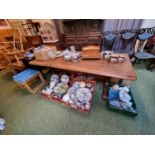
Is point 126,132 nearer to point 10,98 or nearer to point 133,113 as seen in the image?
point 133,113

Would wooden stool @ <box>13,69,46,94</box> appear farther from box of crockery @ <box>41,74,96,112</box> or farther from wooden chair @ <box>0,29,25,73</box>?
wooden chair @ <box>0,29,25,73</box>

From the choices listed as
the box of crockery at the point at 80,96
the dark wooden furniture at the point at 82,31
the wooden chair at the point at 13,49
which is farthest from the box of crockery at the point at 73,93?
the dark wooden furniture at the point at 82,31

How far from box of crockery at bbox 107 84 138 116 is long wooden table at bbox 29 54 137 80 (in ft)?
1.26

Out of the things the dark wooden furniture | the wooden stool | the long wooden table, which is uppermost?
the dark wooden furniture

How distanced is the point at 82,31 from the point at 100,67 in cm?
148

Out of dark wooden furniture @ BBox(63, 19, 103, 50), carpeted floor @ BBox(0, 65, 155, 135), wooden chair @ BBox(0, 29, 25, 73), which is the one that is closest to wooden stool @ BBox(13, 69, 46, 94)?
carpeted floor @ BBox(0, 65, 155, 135)

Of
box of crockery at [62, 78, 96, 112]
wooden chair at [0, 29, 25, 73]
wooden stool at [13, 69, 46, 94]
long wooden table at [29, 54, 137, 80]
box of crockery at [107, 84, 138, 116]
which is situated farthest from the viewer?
wooden chair at [0, 29, 25, 73]

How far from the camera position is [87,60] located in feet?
4.60

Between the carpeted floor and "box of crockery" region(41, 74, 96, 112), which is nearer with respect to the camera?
the carpeted floor

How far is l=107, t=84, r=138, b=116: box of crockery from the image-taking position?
3.83ft

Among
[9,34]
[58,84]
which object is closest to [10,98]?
[58,84]

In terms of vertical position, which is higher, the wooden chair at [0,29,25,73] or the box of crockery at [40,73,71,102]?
the wooden chair at [0,29,25,73]
